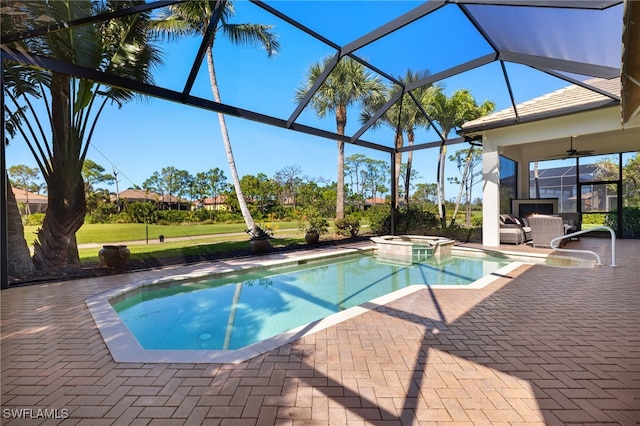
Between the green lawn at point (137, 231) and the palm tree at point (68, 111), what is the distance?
63cm

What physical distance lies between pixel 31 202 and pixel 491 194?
13.9m

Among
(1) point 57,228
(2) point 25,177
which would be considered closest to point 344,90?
(1) point 57,228

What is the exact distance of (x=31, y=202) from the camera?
26.2 feet

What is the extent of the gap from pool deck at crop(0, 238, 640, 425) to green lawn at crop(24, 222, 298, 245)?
17.7 ft

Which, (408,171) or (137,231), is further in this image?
(408,171)

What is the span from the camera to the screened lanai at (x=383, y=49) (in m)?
4.89

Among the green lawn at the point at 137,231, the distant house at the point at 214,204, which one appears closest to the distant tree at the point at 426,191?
the green lawn at the point at 137,231

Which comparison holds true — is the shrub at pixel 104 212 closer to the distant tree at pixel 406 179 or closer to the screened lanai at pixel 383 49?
the screened lanai at pixel 383 49

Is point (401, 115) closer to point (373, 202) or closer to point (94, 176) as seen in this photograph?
point (373, 202)

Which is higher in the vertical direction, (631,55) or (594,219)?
(631,55)

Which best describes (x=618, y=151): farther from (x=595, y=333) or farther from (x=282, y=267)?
(x=282, y=267)

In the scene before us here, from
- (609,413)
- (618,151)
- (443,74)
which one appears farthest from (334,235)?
(618,151)

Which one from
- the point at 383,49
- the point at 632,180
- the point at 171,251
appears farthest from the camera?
the point at 632,180

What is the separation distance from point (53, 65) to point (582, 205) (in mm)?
19018
